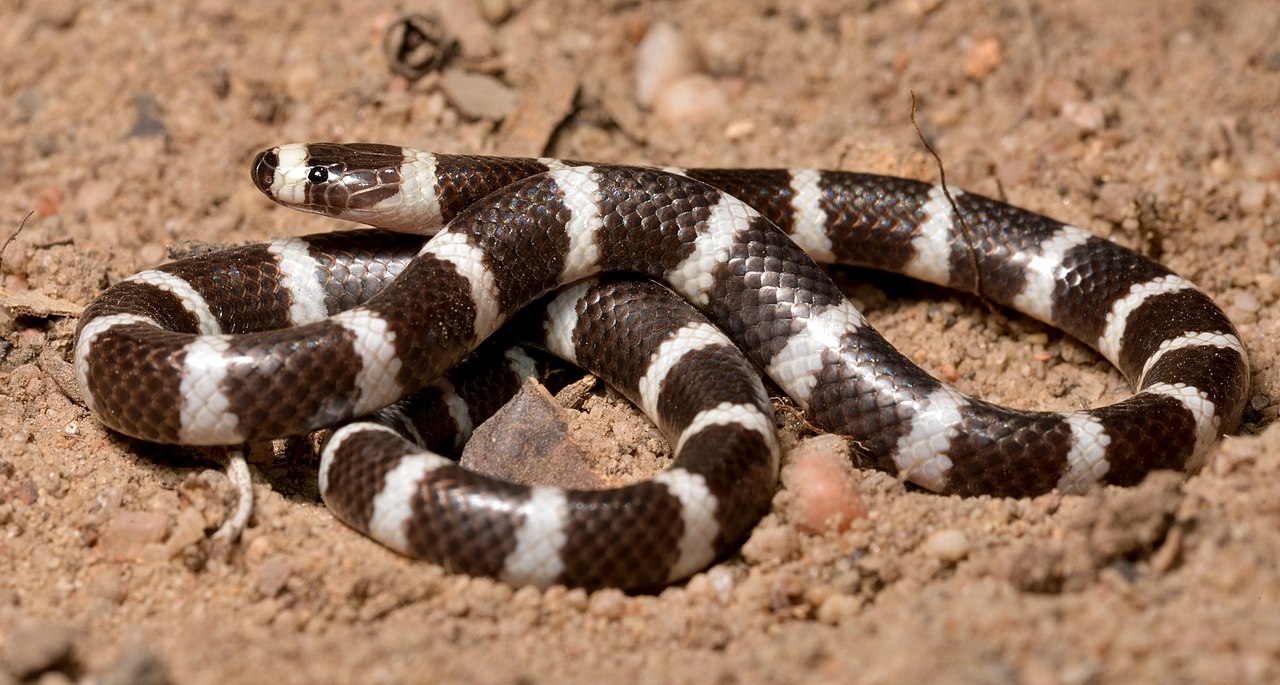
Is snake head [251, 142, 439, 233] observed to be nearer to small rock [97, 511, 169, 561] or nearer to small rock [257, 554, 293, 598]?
small rock [97, 511, 169, 561]

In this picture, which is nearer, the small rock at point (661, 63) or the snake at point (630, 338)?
the snake at point (630, 338)

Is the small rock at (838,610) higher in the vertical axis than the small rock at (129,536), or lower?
higher

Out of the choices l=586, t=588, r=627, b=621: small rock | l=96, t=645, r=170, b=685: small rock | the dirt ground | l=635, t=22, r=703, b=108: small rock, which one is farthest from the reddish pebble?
l=635, t=22, r=703, b=108: small rock

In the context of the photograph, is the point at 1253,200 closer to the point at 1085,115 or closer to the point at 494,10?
the point at 1085,115

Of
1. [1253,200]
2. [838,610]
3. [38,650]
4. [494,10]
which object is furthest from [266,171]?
[1253,200]

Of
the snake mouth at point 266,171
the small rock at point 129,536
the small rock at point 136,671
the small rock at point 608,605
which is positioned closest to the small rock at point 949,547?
the small rock at point 608,605

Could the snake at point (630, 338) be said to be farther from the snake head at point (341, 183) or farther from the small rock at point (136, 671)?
the small rock at point (136, 671)
